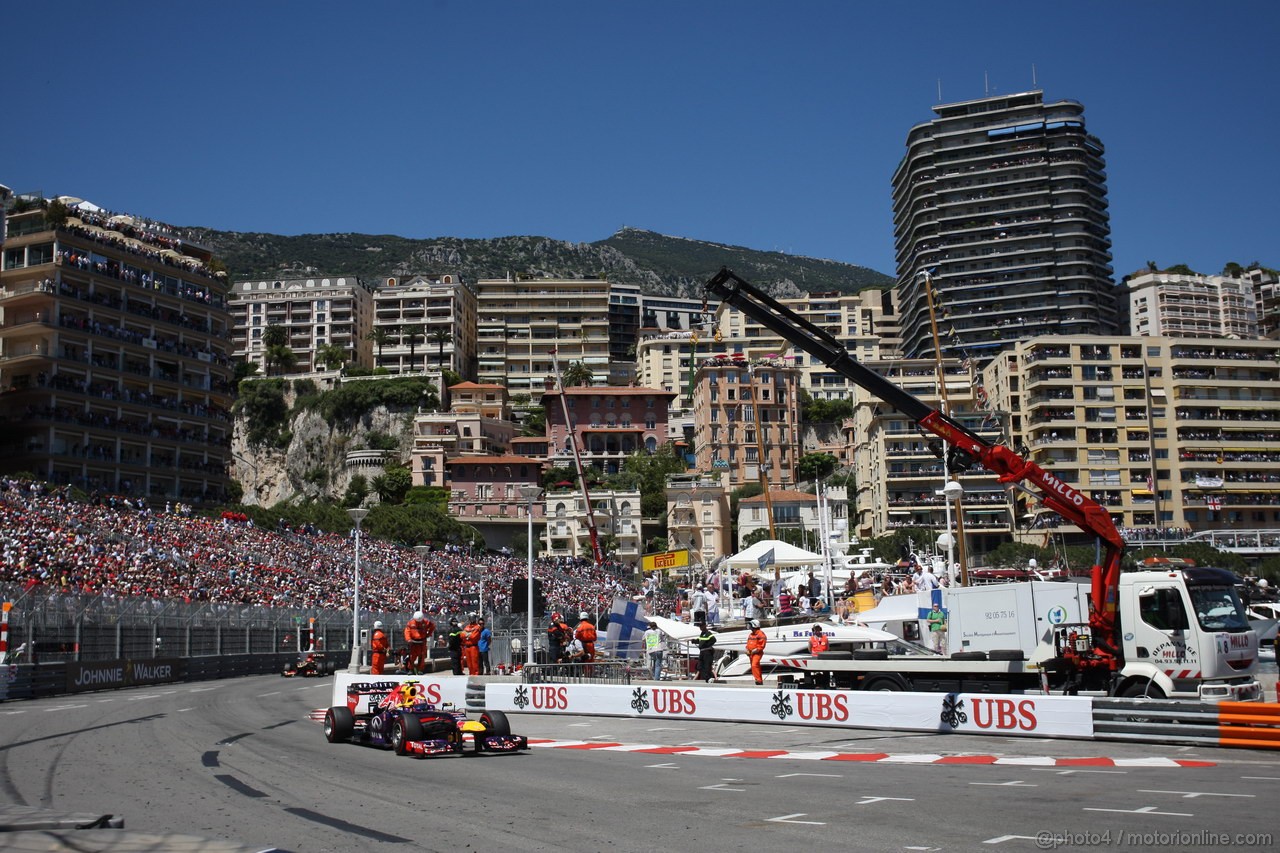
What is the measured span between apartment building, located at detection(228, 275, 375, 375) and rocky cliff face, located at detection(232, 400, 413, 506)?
2342 cm

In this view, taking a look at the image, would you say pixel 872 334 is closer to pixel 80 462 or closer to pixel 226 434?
pixel 226 434

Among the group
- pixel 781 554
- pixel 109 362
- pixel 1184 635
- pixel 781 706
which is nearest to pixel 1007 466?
pixel 1184 635

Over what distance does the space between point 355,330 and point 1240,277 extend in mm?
135389

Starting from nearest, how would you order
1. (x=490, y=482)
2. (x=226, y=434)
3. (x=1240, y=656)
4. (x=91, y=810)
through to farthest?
(x=91, y=810) → (x=1240, y=656) → (x=226, y=434) → (x=490, y=482)

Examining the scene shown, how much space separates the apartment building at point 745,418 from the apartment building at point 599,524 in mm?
15306

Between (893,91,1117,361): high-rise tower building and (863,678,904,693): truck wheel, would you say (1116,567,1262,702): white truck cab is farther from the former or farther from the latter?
(893,91,1117,361): high-rise tower building

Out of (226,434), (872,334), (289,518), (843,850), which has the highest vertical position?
(872,334)

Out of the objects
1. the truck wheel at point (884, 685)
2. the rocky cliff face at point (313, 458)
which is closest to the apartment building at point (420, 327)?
the rocky cliff face at point (313, 458)

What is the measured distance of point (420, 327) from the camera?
163m

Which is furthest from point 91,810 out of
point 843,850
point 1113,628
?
point 1113,628

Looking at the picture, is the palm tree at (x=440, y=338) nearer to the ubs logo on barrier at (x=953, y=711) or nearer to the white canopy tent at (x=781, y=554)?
the white canopy tent at (x=781, y=554)

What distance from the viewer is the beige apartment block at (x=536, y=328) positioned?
171250 mm

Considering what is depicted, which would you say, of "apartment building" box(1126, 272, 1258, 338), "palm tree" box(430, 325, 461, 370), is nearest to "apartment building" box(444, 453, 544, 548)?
"palm tree" box(430, 325, 461, 370)

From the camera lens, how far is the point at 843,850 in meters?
9.77
